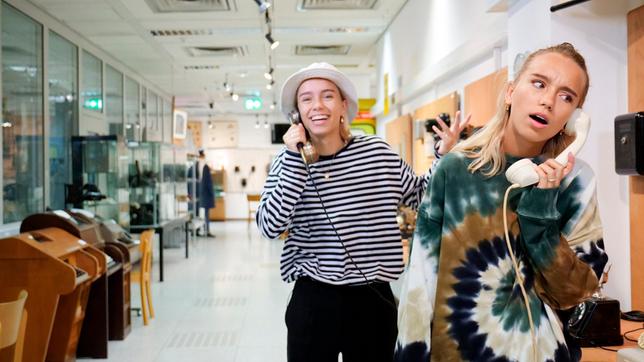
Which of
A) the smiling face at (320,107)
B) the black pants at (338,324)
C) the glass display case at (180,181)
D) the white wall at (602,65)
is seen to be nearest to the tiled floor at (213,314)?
the glass display case at (180,181)

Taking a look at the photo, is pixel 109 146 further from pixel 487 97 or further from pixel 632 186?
pixel 632 186

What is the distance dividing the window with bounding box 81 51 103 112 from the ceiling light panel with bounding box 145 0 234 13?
6.47 feet

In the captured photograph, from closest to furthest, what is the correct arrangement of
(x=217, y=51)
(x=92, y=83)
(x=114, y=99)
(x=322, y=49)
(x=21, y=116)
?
1. (x=21, y=116)
2. (x=92, y=83)
3. (x=114, y=99)
4. (x=217, y=51)
5. (x=322, y=49)

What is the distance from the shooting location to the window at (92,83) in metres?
9.05

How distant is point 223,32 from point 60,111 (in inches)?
110

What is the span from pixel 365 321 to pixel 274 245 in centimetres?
1100

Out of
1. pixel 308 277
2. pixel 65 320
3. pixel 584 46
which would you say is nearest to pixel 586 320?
pixel 308 277

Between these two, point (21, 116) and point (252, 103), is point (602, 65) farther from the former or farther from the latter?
point (252, 103)

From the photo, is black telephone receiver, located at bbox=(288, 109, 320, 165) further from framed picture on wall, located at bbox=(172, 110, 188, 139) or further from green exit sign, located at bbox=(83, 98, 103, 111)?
framed picture on wall, located at bbox=(172, 110, 188, 139)

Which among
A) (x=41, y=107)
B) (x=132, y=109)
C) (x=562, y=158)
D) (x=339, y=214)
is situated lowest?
(x=339, y=214)

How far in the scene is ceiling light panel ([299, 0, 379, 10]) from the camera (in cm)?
794

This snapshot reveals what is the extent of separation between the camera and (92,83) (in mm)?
9516

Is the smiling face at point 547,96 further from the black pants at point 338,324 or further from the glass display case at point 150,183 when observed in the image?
the glass display case at point 150,183

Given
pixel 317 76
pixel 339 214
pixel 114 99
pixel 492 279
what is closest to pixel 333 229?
pixel 339 214
